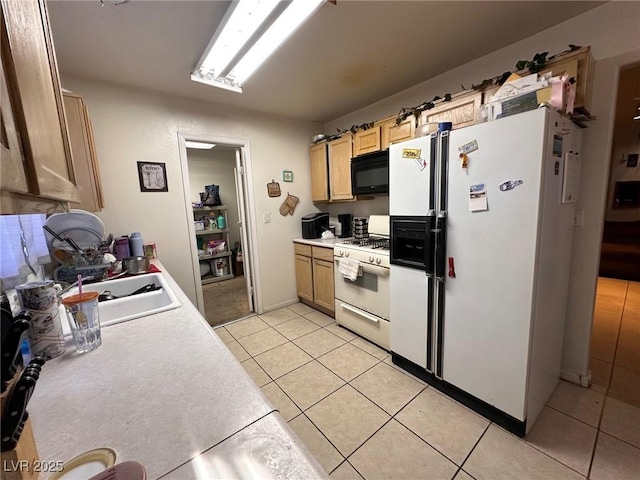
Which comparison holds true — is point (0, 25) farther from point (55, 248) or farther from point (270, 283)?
point (270, 283)

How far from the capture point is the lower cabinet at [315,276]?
284 centimetres

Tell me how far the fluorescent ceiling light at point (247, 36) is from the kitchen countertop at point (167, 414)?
160cm

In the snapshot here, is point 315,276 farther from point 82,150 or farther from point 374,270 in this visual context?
point 82,150

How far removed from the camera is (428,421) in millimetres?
1544

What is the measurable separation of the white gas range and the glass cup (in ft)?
5.90

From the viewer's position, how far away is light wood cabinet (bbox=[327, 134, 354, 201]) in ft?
9.44

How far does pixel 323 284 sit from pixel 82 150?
2346 millimetres

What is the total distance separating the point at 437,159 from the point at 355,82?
1.29 m

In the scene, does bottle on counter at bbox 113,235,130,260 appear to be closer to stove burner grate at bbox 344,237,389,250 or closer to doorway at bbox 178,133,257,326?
doorway at bbox 178,133,257,326

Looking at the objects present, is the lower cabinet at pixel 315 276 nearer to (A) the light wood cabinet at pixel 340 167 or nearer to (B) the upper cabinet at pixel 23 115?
(A) the light wood cabinet at pixel 340 167

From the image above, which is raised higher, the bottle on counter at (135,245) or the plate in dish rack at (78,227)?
the plate in dish rack at (78,227)

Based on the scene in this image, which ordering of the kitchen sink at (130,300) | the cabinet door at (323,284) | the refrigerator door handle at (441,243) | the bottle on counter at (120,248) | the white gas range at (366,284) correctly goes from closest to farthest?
the kitchen sink at (130,300), the refrigerator door handle at (441,243), the bottle on counter at (120,248), the white gas range at (366,284), the cabinet door at (323,284)

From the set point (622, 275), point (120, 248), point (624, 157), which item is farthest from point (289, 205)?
point (624, 157)

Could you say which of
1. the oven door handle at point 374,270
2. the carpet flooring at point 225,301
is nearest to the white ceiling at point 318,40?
the oven door handle at point 374,270
